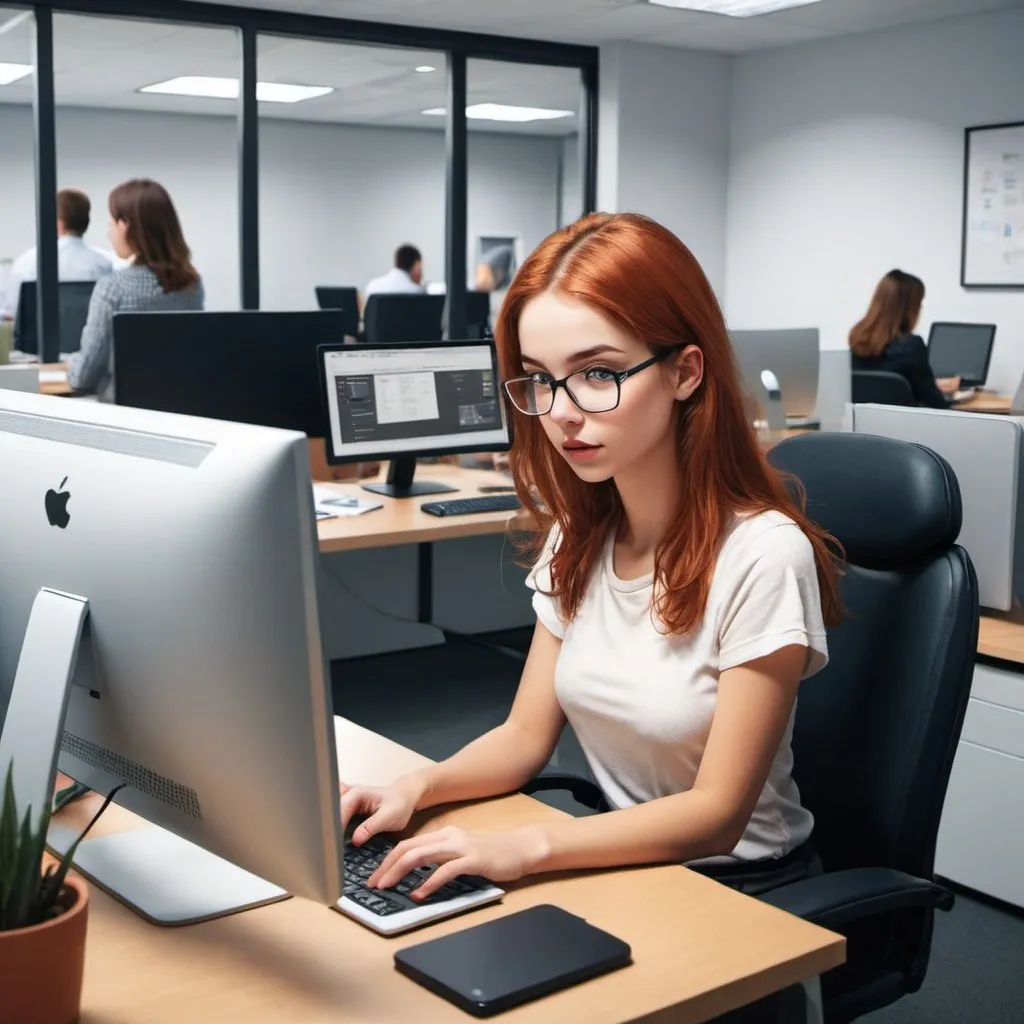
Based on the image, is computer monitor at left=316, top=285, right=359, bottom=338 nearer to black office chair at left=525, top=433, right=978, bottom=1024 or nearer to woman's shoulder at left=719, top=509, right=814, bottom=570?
black office chair at left=525, top=433, right=978, bottom=1024

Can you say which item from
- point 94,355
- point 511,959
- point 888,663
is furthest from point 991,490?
point 94,355

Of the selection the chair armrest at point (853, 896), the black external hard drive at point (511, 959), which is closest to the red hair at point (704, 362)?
the chair armrest at point (853, 896)

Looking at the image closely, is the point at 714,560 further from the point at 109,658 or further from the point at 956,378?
the point at 956,378

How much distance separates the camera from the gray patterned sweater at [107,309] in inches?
159

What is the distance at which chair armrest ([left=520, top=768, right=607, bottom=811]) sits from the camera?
5.03 feet

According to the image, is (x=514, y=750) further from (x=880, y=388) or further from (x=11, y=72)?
(x=11, y=72)

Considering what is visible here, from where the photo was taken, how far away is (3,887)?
0.86 metres

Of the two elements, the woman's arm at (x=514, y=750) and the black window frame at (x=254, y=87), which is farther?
the black window frame at (x=254, y=87)

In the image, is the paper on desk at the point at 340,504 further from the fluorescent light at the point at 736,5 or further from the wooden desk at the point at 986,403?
the fluorescent light at the point at 736,5

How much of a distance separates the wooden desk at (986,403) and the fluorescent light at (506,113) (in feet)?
15.5

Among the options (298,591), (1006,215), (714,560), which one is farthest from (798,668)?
(1006,215)

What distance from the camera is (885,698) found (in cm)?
151

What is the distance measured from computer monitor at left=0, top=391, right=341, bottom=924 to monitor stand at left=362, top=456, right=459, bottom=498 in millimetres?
2368

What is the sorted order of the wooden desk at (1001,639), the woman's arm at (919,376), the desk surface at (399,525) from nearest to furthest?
1. the wooden desk at (1001,639)
2. the desk surface at (399,525)
3. the woman's arm at (919,376)
